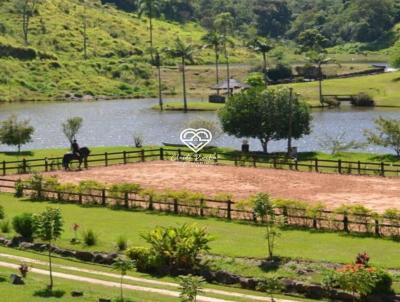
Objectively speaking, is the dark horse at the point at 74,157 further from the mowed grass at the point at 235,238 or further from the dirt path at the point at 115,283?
the dirt path at the point at 115,283

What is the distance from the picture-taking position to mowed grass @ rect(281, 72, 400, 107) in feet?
377

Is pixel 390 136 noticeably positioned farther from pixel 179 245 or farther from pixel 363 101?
pixel 363 101

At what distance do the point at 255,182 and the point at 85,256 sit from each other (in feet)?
60.5

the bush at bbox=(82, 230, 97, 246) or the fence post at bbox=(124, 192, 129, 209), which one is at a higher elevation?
the fence post at bbox=(124, 192, 129, 209)

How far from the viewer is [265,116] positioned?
6309 centimetres

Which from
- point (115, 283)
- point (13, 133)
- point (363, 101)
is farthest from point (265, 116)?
point (363, 101)

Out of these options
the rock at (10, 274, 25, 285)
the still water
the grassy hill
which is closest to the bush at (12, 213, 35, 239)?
the rock at (10, 274, 25, 285)

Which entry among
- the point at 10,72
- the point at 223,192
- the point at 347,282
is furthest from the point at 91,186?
the point at 10,72

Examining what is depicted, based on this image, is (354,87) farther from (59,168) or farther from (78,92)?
(59,168)

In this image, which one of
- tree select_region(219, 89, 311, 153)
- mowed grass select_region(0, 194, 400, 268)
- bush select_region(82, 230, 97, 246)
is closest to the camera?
mowed grass select_region(0, 194, 400, 268)

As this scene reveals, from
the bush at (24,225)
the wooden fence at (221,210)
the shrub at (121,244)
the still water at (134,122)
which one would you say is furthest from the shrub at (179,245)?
the still water at (134,122)

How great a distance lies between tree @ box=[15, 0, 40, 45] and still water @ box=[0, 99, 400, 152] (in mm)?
32837

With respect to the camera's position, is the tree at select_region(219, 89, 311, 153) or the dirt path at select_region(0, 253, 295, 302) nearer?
the dirt path at select_region(0, 253, 295, 302)

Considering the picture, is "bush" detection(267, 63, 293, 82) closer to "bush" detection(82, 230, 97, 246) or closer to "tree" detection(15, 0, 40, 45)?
"tree" detection(15, 0, 40, 45)
